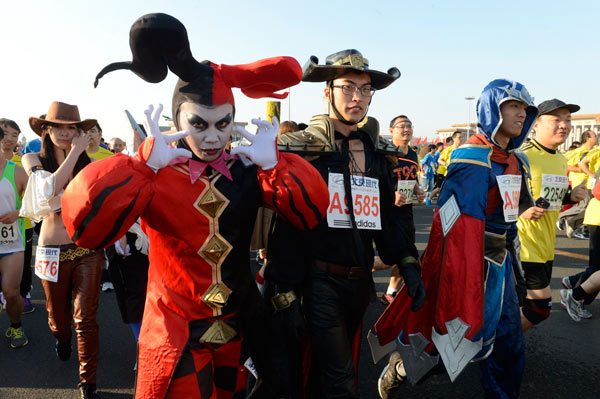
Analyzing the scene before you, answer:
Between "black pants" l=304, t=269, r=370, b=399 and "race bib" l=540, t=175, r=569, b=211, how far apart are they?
270 centimetres

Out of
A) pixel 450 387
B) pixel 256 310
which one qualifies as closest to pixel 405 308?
pixel 450 387

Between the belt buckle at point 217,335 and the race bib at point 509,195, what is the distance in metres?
1.91

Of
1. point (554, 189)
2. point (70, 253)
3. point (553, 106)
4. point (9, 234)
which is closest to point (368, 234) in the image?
point (70, 253)

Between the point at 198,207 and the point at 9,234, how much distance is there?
9.12 feet

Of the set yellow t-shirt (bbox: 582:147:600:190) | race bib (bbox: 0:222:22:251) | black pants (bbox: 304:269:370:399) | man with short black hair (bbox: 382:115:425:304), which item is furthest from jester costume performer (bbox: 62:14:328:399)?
yellow t-shirt (bbox: 582:147:600:190)

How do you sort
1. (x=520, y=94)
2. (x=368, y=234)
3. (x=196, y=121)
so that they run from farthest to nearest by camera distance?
(x=520, y=94), (x=368, y=234), (x=196, y=121)

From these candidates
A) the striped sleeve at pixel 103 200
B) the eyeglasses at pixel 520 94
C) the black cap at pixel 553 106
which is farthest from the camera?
the black cap at pixel 553 106

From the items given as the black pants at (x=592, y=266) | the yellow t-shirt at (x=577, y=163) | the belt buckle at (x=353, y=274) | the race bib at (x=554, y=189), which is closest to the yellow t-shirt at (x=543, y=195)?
the race bib at (x=554, y=189)

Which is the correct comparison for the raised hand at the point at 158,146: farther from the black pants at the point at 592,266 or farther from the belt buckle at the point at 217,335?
the black pants at the point at 592,266

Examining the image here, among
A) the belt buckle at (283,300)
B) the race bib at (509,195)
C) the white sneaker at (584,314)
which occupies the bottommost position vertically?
the white sneaker at (584,314)

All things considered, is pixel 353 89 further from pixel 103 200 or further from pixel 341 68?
pixel 103 200

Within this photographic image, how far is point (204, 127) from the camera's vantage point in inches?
70.0

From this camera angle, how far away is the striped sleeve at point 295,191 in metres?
1.79

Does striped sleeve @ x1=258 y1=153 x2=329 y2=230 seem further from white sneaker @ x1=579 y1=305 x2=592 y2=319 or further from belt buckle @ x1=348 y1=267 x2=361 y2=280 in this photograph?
white sneaker @ x1=579 y1=305 x2=592 y2=319
